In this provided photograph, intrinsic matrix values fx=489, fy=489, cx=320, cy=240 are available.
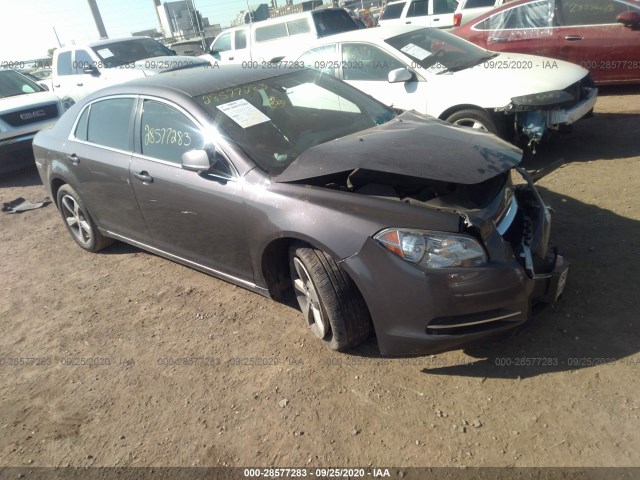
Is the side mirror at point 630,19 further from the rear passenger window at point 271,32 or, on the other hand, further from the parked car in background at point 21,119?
the parked car in background at point 21,119

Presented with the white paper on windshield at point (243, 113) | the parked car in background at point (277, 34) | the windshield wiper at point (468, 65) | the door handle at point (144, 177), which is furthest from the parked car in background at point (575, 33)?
the door handle at point (144, 177)

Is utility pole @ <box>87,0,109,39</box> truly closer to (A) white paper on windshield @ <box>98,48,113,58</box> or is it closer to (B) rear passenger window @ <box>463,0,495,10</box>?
(A) white paper on windshield @ <box>98,48,113,58</box>

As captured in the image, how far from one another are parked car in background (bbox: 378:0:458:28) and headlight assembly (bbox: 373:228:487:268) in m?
13.3

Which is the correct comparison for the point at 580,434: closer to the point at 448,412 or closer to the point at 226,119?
the point at 448,412

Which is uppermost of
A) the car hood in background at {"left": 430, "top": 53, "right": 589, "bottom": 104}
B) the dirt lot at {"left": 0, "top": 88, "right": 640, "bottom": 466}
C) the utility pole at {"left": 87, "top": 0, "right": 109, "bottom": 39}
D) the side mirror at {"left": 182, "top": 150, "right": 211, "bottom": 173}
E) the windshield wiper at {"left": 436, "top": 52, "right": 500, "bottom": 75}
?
the utility pole at {"left": 87, "top": 0, "right": 109, "bottom": 39}

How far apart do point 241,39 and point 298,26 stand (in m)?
1.68

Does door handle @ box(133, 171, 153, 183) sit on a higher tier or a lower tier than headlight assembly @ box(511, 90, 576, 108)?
higher

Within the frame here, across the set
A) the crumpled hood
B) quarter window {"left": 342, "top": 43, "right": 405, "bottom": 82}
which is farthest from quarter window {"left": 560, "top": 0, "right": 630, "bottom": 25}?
the crumpled hood

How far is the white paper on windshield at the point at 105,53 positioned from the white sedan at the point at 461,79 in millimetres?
5836

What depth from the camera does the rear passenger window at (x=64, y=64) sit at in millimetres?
10797

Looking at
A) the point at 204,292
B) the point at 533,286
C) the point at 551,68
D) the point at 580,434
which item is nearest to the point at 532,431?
the point at 580,434

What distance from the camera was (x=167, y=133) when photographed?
3445 mm

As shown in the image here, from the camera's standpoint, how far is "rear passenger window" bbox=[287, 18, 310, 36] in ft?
37.8

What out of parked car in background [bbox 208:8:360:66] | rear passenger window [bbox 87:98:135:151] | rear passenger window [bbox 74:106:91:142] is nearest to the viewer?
rear passenger window [bbox 87:98:135:151]
